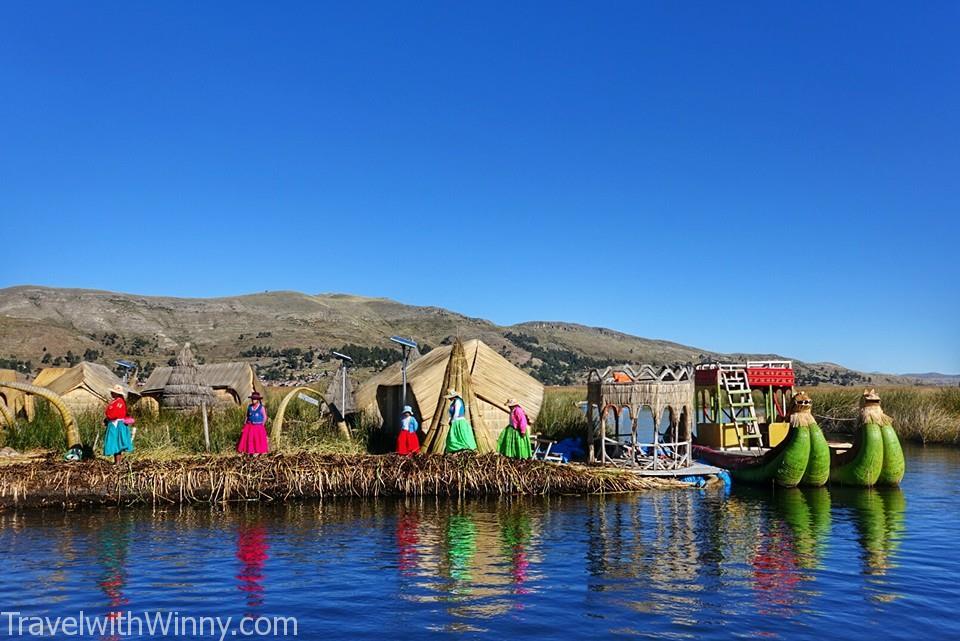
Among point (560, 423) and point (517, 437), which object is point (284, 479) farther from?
point (560, 423)

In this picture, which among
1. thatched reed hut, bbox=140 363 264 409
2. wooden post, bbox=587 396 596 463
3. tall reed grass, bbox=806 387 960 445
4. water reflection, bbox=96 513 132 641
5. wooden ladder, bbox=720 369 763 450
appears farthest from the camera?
thatched reed hut, bbox=140 363 264 409

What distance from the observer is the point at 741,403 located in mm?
22734

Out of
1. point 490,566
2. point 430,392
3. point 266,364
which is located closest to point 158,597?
point 490,566

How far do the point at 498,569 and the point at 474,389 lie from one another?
10.1m

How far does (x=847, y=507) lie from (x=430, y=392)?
9.91 m

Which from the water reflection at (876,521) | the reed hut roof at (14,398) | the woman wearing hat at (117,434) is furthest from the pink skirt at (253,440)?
the water reflection at (876,521)

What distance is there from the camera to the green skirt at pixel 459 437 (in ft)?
56.8

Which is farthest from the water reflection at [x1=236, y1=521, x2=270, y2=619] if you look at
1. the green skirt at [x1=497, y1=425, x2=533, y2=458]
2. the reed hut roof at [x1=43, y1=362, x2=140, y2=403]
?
the reed hut roof at [x1=43, y1=362, x2=140, y2=403]

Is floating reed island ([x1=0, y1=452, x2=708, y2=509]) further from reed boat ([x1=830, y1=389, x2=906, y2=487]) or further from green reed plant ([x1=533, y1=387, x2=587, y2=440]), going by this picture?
green reed plant ([x1=533, y1=387, x2=587, y2=440])

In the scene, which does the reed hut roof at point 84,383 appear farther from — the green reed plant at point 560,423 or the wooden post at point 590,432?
the wooden post at point 590,432

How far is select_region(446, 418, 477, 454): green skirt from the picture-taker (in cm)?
1731

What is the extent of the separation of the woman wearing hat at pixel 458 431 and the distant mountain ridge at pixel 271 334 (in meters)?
44.1

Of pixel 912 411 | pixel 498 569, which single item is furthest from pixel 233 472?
pixel 912 411

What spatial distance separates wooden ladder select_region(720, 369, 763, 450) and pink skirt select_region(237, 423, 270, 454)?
1267cm
